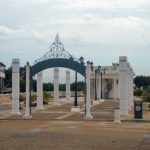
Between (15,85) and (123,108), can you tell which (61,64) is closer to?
(15,85)

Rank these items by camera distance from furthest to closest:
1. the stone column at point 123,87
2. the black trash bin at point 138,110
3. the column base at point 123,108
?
1. the stone column at point 123,87
2. the column base at point 123,108
3. the black trash bin at point 138,110

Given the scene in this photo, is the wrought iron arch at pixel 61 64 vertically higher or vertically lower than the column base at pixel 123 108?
higher

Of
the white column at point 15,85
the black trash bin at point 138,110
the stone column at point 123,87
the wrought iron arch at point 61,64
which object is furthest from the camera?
the white column at point 15,85

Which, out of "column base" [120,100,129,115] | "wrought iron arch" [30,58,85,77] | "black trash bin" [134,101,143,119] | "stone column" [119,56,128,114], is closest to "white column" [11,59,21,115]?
"wrought iron arch" [30,58,85,77]

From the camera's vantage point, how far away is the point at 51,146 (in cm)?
1919

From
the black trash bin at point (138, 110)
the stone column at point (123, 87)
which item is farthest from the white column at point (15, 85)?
the black trash bin at point (138, 110)

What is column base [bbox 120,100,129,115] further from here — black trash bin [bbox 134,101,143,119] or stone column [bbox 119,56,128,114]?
black trash bin [bbox 134,101,143,119]

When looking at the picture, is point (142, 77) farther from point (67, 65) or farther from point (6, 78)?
point (67, 65)

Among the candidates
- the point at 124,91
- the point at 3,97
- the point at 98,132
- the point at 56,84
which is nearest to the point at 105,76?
the point at 3,97

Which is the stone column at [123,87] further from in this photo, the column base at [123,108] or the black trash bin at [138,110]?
the black trash bin at [138,110]

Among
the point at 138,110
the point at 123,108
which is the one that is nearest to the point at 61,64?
the point at 123,108

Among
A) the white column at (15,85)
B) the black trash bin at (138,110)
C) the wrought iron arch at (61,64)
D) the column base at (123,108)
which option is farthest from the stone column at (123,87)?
the white column at (15,85)

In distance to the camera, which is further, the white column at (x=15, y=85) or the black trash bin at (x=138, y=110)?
the white column at (x=15, y=85)

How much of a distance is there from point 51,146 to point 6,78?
109923mm
